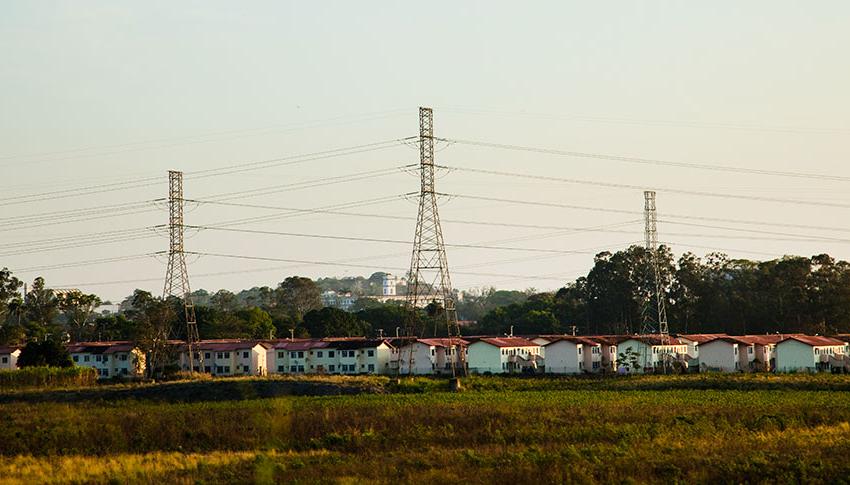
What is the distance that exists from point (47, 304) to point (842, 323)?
405ft

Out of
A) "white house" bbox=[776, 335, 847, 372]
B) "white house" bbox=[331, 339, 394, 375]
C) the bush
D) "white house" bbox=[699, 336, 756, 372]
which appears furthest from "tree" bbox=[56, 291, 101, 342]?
"white house" bbox=[776, 335, 847, 372]

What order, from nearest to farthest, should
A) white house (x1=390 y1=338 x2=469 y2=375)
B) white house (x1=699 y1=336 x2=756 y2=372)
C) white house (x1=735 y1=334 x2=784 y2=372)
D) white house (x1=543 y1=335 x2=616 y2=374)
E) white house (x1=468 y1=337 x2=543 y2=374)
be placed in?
white house (x1=699 y1=336 x2=756 y2=372) < white house (x1=735 y1=334 x2=784 y2=372) < white house (x1=468 y1=337 x2=543 y2=374) < white house (x1=543 y1=335 x2=616 y2=374) < white house (x1=390 y1=338 x2=469 y2=375)

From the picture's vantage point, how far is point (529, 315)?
5595 inches

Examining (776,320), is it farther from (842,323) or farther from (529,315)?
(529,315)

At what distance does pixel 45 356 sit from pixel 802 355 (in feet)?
251

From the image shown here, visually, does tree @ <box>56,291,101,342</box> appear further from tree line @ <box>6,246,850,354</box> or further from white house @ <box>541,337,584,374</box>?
white house @ <box>541,337,584,374</box>

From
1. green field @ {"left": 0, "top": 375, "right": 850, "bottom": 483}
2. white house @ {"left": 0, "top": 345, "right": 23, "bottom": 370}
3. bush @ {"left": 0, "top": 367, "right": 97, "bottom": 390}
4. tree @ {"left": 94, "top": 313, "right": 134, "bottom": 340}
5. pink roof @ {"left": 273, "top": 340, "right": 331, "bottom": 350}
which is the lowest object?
green field @ {"left": 0, "top": 375, "right": 850, "bottom": 483}

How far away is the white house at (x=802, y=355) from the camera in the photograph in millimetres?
96438

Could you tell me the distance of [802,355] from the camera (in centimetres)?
9681

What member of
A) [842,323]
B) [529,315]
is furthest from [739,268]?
[529,315]

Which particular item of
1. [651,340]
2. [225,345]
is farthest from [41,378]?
[651,340]

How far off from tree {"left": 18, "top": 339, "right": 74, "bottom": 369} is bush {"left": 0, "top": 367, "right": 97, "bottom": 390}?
390 inches

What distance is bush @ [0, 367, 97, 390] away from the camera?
78625 mm

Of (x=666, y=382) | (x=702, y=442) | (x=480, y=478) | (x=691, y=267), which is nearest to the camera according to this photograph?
(x=480, y=478)
